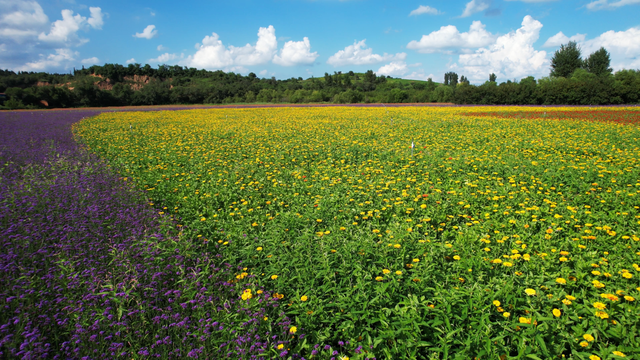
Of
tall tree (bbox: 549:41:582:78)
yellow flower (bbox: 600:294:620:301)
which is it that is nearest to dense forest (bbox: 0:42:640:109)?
tall tree (bbox: 549:41:582:78)

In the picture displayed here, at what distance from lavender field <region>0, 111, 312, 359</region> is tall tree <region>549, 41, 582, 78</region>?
80.5 m

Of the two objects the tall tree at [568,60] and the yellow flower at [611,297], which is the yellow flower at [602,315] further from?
the tall tree at [568,60]

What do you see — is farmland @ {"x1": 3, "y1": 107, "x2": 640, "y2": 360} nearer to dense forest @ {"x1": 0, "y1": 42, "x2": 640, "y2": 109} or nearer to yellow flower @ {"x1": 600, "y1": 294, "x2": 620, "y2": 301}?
yellow flower @ {"x1": 600, "y1": 294, "x2": 620, "y2": 301}

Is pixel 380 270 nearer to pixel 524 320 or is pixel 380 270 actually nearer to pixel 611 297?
pixel 524 320

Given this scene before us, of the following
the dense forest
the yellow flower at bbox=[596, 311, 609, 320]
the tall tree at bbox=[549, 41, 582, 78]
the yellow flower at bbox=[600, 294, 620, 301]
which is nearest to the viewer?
the yellow flower at bbox=[596, 311, 609, 320]

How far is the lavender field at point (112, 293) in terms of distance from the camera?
2.42 meters

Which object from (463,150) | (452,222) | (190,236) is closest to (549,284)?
(452,222)

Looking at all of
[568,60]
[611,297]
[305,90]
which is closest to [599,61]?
[568,60]

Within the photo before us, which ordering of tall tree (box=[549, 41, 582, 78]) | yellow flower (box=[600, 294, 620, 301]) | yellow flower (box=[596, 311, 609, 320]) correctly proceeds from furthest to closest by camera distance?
tall tree (box=[549, 41, 582, 78]), yellow flower (box=[600, 294, 620, 301]), yellow flower (box=[596, 311, 609, 320])

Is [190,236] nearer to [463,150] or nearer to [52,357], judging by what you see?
[52,357]

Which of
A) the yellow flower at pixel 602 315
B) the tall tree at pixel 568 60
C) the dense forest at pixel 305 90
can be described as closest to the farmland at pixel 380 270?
the yellow flower at pixel 602 315

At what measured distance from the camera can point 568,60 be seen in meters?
62.7

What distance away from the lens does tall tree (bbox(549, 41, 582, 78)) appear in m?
62.3

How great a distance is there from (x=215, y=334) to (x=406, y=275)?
1935mm
